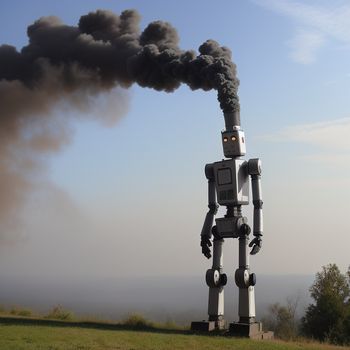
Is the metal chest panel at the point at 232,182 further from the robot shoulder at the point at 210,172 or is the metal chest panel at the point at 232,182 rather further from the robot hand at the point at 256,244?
the robot hand at the point at 256,244

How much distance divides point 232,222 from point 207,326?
11.4ft

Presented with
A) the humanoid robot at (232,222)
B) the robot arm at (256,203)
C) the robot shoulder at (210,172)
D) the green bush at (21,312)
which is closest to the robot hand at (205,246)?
the humanoid robot at (232,222)

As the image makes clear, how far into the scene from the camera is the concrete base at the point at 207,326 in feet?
51.6

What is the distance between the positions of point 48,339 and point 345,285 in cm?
1799

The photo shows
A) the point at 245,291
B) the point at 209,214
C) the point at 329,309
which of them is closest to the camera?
the point at 245,291

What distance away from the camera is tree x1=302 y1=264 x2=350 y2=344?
23.1 meters

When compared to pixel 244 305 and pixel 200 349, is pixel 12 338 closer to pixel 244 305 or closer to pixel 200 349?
pixel 200 349

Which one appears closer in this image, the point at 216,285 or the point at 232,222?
the point at 232,222

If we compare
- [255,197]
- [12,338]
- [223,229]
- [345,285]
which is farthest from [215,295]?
[345,285]

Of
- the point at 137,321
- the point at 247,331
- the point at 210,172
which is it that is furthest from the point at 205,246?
the point at 137,321

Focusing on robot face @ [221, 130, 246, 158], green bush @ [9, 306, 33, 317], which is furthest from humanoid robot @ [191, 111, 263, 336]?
green bush @ [9, 306, 33, 317]

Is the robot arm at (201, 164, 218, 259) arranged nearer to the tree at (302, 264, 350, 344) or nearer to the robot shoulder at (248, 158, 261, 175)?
the robot shoulder at (248, 158, 261, 175)

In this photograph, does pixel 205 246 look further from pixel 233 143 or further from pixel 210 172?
pixel 233 143

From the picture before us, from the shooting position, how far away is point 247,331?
14.8 m
